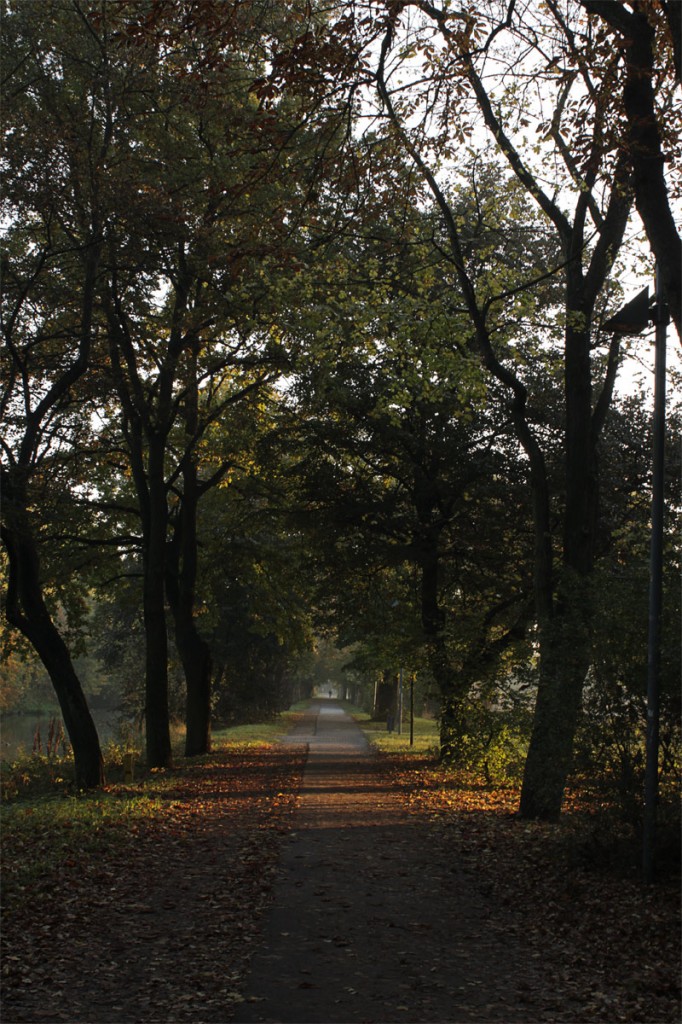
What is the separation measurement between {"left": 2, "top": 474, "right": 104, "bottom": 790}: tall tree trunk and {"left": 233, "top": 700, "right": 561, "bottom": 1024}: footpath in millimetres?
5615

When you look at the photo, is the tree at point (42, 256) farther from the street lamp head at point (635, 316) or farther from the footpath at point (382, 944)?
the street lamp head at point (635, 316)

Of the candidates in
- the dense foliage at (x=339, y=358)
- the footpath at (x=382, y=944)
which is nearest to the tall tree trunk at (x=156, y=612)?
the dense foliage at (x=339, y=358)

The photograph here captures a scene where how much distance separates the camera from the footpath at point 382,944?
587 centimetres

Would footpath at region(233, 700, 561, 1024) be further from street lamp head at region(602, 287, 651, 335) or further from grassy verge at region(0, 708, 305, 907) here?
street lamp head at region(602, 287, 651, 335)

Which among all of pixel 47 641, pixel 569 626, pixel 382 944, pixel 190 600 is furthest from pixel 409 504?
pixel 382 944

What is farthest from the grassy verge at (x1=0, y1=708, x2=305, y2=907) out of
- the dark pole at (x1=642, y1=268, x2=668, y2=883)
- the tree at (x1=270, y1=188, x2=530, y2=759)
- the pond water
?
the pond water

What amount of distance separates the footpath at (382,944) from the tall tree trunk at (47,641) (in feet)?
18.4

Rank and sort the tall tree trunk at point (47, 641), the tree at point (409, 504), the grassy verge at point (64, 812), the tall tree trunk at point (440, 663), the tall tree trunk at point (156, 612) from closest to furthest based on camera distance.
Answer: the grassy verge at point (64, 812), the tall tree trunk at point (47, 641), the tree at point (409, 504), the tall tree trunk at point (440, 663), the tall tree trunk at point (156, 612)

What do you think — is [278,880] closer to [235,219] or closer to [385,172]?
[385,172]

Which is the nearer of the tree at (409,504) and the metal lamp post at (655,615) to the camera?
the metal lamp post at (655,615)

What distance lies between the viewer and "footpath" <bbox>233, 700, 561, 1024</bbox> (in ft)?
19.2

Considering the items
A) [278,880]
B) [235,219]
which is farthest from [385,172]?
[278,880]

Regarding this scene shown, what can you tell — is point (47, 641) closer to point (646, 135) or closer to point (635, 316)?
point (635, 316)

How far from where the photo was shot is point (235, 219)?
16.7 m
